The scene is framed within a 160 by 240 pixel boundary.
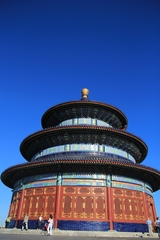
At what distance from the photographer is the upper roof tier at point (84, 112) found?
81.3ft

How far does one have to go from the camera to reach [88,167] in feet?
61.0

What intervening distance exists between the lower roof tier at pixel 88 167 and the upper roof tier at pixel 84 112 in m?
7.93

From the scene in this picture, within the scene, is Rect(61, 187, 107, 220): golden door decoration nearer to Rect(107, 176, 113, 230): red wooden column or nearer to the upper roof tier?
Rect(107, 176, 113, 230): red wooden column

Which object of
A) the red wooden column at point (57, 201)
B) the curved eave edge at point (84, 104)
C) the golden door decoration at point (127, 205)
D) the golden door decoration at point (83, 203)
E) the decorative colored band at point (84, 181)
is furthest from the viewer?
the curved eave edge at point (84, 104)

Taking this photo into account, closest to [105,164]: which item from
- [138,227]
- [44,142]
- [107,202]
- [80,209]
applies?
[107,202]

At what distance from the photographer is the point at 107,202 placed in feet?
57.7

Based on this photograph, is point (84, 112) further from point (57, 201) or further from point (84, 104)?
point (57, 201)

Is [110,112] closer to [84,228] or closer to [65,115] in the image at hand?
[65,115]

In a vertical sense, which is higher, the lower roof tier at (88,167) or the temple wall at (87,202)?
the lower roof tier at (88,167)

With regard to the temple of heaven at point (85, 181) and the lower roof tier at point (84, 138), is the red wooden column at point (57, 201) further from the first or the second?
the lower roof tier at point (84, 138)

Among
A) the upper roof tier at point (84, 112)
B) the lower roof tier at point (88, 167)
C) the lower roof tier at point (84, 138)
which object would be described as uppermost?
the upper roof tier at point (84, 112)

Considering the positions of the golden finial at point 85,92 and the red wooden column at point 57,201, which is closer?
the red wooden column at point 57,201

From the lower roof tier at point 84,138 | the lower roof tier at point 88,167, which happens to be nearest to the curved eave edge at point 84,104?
the lower roof tier at point 84,138

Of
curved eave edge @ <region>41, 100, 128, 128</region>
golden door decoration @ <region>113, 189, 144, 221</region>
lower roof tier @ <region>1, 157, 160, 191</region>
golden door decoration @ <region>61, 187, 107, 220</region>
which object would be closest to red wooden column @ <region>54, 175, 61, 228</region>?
golden door decoration @ <region>61, 187, 107, 220</region>
